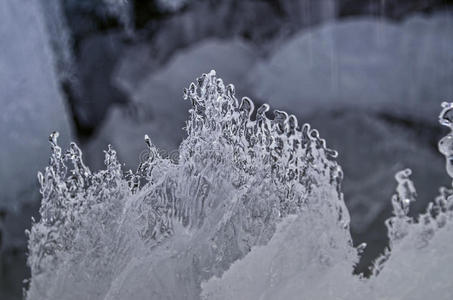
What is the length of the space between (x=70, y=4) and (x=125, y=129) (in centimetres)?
57

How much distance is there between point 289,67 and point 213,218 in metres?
1.66

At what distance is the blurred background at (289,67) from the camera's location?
7.73 feet

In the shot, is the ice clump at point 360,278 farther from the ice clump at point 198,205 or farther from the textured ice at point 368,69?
the textured ice at point 368,69

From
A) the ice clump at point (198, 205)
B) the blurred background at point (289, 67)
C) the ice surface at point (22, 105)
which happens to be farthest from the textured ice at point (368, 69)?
the ice clump at point (198, 205)

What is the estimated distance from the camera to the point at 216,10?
99.0 inches

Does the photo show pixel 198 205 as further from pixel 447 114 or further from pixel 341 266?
pixel 447 114

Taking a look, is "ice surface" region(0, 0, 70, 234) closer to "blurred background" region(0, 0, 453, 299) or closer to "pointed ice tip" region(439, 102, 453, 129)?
"blurred background" region(0, 0, 453, 299)

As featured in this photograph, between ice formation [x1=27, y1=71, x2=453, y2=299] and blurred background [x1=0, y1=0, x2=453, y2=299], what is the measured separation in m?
1.30

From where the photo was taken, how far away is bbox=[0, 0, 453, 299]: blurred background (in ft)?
7.73

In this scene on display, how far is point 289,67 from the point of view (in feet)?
8.21

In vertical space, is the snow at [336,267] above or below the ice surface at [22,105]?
below

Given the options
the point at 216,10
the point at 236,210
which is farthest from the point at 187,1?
the point at 236,210

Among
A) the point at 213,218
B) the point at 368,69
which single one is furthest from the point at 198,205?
the point at 368,69

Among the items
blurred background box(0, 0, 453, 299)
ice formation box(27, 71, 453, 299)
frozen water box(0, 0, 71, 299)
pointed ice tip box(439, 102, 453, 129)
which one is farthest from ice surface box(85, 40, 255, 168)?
pointed ice tip box(439, 102, 453, 129)
